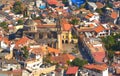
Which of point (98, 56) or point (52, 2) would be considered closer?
point (98, 56)

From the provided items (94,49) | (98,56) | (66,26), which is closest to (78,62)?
(98,56)

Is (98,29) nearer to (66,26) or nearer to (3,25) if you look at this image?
(66,26)

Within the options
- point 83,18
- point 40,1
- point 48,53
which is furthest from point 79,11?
point 48,53

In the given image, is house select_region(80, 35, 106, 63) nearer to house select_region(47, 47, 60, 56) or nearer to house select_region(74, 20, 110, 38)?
house select_region(74, 20, 110, 38)

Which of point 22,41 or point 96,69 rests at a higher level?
point 96,69

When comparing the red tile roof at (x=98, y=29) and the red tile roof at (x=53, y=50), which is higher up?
the red tile roof at (x=53, y=50)

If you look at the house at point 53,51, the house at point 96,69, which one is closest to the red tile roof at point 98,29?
the house at point 53,51

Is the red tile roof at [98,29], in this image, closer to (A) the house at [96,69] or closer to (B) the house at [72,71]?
(A) the house at [96,69]

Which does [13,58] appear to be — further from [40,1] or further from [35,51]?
[40,1]
